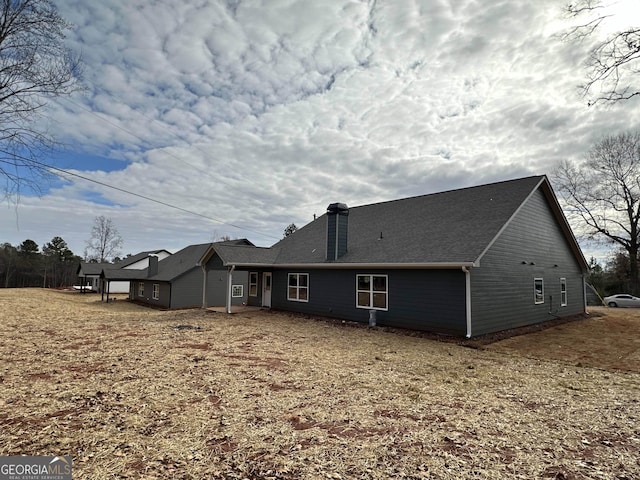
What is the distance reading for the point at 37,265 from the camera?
184ft

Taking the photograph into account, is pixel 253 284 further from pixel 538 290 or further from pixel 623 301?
pixel 623 301

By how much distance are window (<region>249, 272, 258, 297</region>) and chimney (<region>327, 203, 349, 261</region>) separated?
622 cm

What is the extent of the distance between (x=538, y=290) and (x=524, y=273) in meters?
1.76

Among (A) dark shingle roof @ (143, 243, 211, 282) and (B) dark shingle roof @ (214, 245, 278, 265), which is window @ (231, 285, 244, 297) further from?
(B) dark shingle roof @ (214, 245, 278, 265)

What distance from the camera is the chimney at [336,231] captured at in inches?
589

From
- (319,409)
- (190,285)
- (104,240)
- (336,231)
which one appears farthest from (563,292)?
(104,240)

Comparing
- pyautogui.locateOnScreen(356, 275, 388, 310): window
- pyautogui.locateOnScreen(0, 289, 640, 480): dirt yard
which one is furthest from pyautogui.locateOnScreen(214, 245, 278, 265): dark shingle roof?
pyautogui.locateOnScreen(0, 289, 640, 480): dirt yard

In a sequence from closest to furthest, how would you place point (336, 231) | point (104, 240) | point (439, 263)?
point (439, 263) < point (336, 231) < point (104, 240)

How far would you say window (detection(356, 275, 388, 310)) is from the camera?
12.9 meters

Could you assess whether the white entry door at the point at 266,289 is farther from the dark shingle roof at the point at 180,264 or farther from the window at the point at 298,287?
the dark shingle roof at the point at 180,264

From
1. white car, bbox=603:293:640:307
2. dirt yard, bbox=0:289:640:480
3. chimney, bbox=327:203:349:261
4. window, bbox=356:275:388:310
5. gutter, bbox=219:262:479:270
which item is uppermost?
chimney, bbox=327:203:349:261

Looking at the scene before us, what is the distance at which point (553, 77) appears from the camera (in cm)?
956

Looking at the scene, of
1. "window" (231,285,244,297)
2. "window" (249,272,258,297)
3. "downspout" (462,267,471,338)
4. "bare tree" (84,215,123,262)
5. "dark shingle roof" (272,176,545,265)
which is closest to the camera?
"downspout" (462,267,471,338)

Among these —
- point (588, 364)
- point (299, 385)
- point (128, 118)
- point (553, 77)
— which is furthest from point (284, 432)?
point (128, 118)
